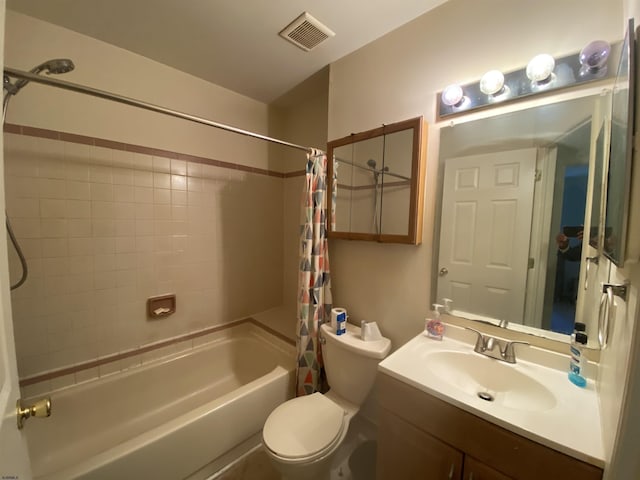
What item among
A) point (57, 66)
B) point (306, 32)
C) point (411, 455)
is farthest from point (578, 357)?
point (57, 66)

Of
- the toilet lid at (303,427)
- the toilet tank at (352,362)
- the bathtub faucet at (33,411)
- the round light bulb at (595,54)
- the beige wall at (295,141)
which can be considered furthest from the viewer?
the beige wall at (295,141)

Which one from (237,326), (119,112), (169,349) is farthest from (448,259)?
(119,112)

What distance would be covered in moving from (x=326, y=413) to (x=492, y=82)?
1700 millimetres

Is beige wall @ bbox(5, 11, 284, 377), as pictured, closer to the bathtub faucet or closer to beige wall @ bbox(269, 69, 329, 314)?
beige wall @ bbox(269, 69, 329, 314)

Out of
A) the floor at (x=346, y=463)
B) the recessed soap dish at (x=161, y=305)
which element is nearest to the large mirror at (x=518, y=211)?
the floor at (x=346, y=463)

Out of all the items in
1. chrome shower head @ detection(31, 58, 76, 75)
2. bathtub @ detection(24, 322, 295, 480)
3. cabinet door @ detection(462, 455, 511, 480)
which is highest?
chrome shower head @ detection(31, 58, 76, 75)

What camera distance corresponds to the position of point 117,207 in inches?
63.0

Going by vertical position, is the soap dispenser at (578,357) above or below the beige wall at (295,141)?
below

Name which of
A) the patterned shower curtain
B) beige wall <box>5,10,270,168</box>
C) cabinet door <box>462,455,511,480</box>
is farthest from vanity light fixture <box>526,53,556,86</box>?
beige wall <box>5,10,270,168</box>

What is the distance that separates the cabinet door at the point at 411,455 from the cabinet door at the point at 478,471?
0.02m

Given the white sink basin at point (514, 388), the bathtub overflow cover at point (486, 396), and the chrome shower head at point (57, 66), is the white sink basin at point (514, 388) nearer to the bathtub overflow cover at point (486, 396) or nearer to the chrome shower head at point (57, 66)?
the bathtub overflow cover at point (486, 396)

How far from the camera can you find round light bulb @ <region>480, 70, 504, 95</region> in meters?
1.05

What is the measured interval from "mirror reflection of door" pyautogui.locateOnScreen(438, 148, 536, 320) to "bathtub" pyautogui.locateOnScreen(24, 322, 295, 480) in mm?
1205

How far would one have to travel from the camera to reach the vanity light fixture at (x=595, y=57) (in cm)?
84
